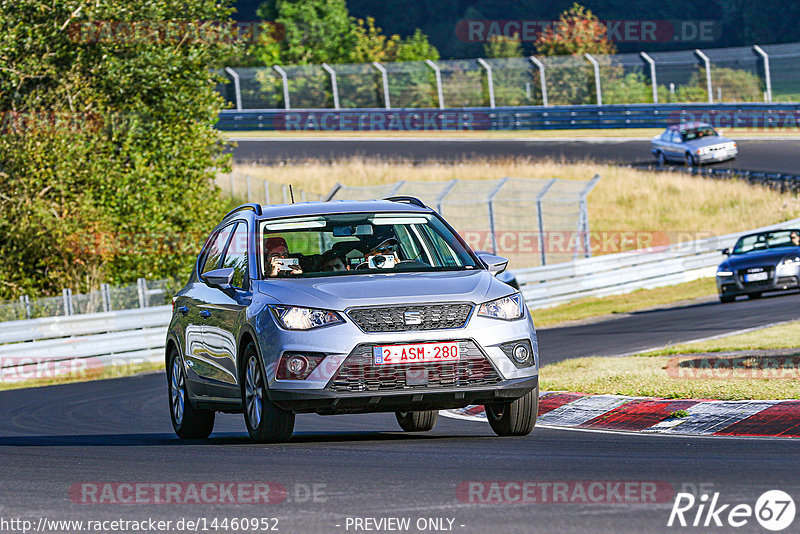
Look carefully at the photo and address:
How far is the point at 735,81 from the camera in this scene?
54.6 meters

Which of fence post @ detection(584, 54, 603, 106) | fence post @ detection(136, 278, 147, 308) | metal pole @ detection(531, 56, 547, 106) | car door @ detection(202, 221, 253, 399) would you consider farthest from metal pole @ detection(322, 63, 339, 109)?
car door @ detection(202, 221, 253, 399)

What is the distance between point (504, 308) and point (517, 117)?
4830cm

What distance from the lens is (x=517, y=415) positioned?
931cm

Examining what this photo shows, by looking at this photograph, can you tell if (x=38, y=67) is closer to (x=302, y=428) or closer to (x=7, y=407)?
(x=7, y=407)

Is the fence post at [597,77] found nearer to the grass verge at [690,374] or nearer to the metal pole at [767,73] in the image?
the metal pole at [767,73]

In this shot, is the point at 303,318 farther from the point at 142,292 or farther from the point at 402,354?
the point at 142,292

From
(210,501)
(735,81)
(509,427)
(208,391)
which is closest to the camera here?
(210,501)

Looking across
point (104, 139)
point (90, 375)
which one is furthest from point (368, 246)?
point (104, 139)

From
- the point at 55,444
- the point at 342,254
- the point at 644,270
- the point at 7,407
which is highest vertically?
the point at 342,254

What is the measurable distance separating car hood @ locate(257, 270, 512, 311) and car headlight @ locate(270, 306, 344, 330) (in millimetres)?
41

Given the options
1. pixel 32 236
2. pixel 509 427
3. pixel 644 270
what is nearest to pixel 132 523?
pixel 509 427

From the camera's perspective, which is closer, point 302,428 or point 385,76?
point 302,428

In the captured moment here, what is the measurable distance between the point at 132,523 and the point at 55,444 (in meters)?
4.52

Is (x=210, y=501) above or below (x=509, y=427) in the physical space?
above
